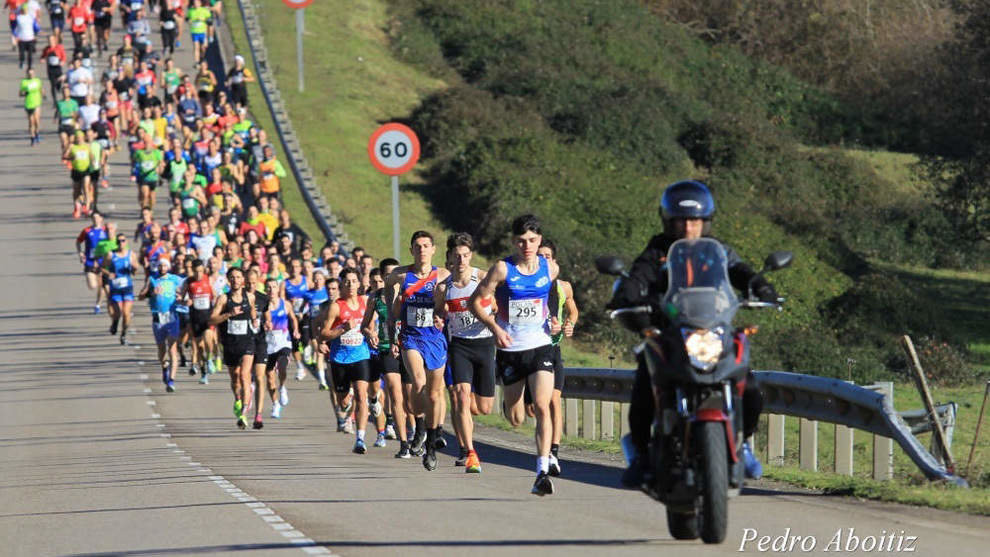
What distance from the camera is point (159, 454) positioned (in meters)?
18.7

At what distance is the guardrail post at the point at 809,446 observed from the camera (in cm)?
1576

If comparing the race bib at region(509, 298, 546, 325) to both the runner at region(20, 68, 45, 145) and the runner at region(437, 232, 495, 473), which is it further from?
the runner at region(20, 68, 45, 145)

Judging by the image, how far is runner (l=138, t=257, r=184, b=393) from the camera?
25.9 meters

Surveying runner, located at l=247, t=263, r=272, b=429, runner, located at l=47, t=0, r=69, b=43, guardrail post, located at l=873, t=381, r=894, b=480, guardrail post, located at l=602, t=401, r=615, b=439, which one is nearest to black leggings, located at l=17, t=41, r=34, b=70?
runner, located at l=47, t=0, r=69, b=43

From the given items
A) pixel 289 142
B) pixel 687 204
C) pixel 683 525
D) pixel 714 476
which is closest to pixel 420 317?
pixel 687 204

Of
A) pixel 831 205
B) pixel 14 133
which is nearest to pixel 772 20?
pixel 831 205

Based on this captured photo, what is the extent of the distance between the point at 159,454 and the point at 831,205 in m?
34.9

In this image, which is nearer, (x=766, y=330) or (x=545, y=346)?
(x=545, y=346)

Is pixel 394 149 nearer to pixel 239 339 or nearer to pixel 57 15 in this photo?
pixel 239 339

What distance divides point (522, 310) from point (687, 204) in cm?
378

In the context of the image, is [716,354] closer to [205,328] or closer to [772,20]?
[205,328]

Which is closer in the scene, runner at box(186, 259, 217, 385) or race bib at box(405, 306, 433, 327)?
race bib at box(405, 306, 433, 327)

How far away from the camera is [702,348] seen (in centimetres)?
946

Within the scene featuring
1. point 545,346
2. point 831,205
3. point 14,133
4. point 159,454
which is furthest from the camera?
point 831,205
